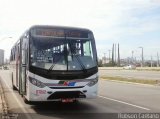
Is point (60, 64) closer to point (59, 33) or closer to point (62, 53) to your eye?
point (62, 53)

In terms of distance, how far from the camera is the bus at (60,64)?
1265cm

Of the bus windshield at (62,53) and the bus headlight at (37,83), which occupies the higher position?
the bus windshield at (62,53)

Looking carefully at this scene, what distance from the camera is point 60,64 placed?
42.3ft

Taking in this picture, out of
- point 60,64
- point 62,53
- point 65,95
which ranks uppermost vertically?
point 62,53

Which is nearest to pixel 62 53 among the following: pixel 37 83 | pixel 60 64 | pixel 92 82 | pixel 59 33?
pixel 60 64

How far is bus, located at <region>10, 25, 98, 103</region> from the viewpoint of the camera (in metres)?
12.6

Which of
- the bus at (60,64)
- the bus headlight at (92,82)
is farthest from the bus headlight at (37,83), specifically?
the bus headlight at (92,82)

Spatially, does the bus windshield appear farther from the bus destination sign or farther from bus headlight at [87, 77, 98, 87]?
bus headlight at [87, 77, 98, 87]

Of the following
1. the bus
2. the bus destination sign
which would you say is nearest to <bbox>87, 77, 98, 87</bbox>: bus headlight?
the bus

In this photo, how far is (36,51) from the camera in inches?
511

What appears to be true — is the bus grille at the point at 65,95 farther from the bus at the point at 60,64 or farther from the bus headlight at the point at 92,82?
the bus headlight at the point at 92,82

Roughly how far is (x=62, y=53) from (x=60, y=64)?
0.44m

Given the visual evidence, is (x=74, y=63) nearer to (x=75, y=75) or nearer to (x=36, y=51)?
(x=75, y=75)

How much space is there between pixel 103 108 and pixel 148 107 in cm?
174
